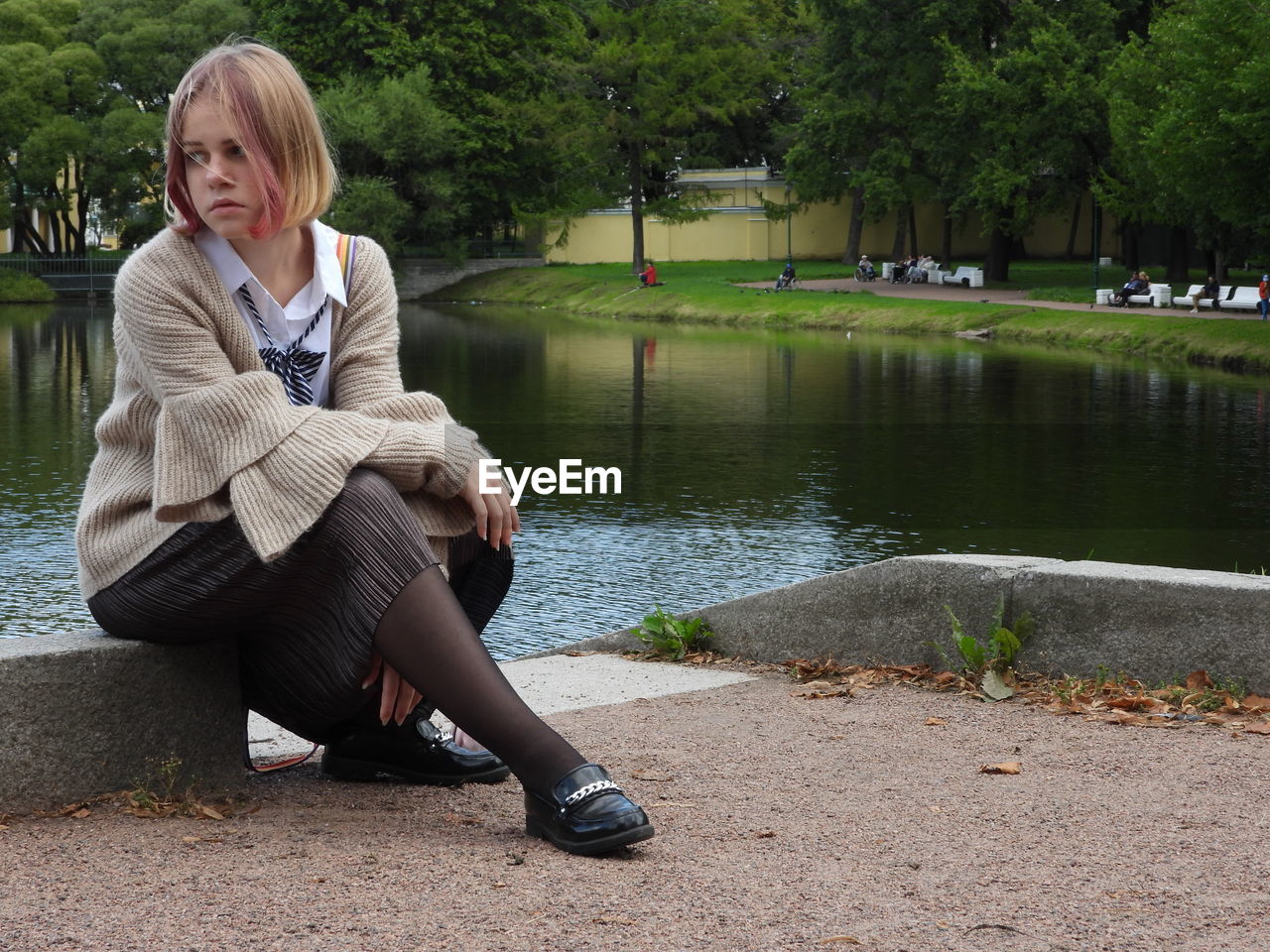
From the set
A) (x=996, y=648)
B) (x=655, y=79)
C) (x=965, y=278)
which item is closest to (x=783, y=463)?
(x=996, y=648)

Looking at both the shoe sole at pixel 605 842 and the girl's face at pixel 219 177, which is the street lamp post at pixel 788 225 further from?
the shoe sole at pixel 605 842

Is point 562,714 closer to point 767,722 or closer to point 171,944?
point 767,722

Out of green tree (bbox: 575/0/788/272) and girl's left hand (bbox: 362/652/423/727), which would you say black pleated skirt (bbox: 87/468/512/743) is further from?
green tree (bbox: 575/0/788/272)

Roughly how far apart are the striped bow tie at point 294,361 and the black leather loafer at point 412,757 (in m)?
0.77

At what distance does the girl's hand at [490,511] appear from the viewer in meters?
3.36

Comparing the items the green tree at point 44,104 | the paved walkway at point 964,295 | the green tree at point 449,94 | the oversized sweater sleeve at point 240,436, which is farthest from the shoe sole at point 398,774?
the green tree at point 44,104

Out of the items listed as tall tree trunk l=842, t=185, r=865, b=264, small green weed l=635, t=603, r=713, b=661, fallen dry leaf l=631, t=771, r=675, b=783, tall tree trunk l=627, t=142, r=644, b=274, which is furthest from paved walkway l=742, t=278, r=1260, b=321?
fallen dry leaf l=631, t=771, r=675, b=783

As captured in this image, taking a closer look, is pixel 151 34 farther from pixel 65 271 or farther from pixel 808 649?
pixel 808 649

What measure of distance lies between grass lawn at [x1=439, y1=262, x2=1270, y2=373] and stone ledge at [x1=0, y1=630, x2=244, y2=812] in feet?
83.1

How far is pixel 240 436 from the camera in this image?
3166 millimetres

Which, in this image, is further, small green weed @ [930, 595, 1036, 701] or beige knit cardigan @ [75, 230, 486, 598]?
small green weed @ [930, 595, 1036, 701]

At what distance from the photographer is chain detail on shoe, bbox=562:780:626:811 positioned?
3.06m

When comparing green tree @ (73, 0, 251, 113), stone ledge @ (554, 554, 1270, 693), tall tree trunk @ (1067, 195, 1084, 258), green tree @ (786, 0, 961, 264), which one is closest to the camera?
stone ledge @ (554, 554, 1270, 693)

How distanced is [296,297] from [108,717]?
Result: 977 mm
